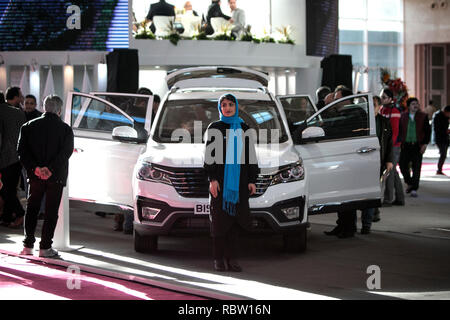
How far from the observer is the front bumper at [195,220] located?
879cm

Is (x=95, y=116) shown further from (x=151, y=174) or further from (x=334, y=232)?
(x=334, y=232)

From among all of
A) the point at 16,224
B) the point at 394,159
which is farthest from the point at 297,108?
the point at 16,224

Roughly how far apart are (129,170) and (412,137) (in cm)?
755

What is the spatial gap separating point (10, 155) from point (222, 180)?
4330 mm

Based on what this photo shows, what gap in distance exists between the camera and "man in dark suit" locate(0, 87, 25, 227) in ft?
38.0

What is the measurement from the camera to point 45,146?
927 cm

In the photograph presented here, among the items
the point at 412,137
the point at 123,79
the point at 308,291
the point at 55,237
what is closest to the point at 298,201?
the point at 308,291

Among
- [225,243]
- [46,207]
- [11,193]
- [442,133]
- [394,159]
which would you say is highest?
[442,133]

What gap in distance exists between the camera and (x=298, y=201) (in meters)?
9.04

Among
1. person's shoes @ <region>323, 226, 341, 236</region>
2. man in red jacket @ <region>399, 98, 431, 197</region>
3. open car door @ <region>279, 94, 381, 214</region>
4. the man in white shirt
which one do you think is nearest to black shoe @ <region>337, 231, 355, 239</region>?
person's shoes @ <region>323, 226, 341, 236</region>

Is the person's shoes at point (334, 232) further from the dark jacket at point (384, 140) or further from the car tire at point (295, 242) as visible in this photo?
the car tire at point (295, 242)

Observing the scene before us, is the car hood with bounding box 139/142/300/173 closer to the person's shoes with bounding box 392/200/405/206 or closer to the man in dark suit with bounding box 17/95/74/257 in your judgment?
the man in dark suit with bounding box 17/95/74/257

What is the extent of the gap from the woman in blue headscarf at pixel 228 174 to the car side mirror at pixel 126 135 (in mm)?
1683

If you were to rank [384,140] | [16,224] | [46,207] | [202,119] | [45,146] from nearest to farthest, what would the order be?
[45,146] < [46,207] < [202,119] < [384,140] < [16,224]
